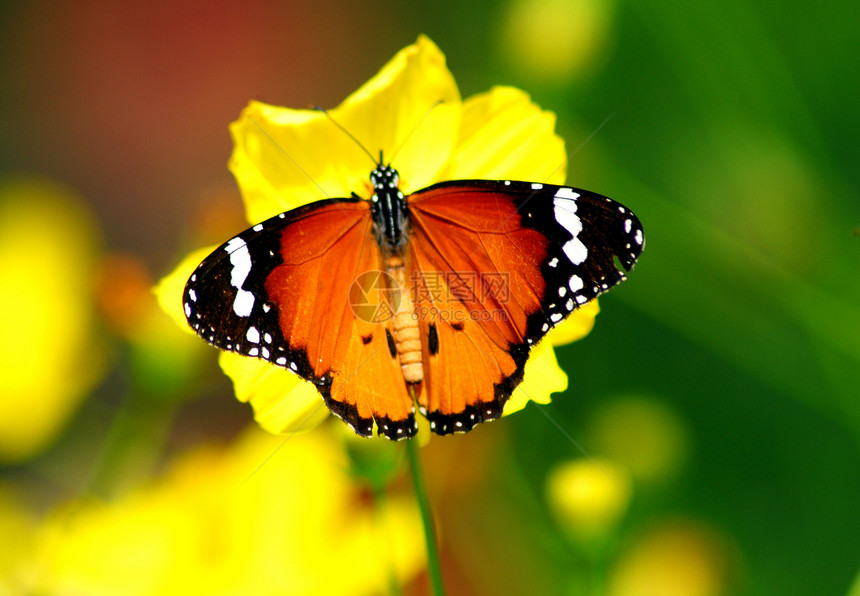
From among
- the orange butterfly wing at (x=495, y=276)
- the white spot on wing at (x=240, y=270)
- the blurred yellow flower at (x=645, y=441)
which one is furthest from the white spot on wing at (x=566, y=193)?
the blurred yellow flower at (x=645, y=441)

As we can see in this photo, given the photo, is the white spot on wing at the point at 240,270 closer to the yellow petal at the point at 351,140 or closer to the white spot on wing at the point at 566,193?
the yellow petal at the point at 351,140

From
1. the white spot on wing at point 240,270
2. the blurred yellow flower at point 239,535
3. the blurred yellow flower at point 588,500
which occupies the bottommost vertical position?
the blurred yellow flower at point 239,535

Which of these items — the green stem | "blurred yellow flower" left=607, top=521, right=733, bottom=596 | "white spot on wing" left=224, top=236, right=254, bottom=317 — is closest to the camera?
the green stem

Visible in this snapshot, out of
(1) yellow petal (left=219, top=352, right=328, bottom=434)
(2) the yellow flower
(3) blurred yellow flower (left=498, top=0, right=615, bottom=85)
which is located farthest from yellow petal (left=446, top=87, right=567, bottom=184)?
(3) blurred yellow flower (left=498, top=0, right=615, bottom=85)

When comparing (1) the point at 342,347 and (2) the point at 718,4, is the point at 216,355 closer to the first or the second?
(1) the point at 342,347

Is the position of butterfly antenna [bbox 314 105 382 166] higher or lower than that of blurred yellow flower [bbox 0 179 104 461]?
higher

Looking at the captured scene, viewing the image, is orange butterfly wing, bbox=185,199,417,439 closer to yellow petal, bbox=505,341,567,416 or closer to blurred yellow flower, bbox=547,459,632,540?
yellow petal, bbox=505,341,567,416
